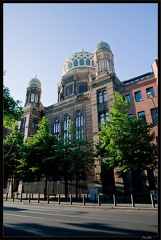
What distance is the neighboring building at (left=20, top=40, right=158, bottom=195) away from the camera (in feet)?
81.6

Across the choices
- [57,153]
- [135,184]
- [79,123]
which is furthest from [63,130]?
[135,184]

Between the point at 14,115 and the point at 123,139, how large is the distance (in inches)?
424

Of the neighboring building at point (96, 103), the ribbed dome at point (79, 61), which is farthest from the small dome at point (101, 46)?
the ribbed dome at point (79, 61)

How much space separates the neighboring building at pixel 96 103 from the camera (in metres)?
24.9

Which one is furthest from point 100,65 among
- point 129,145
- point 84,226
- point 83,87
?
point 84,226

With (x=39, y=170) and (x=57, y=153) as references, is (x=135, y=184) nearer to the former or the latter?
(x=57, y=153)

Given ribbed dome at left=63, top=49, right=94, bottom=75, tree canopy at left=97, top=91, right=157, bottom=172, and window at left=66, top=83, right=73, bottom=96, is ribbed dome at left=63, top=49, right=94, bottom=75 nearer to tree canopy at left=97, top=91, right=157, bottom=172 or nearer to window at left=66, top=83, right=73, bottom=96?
window at left=66, top=83, right=73, bottom=96

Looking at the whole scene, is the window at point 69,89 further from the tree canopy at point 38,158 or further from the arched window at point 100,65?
the tree canopy at point 38,158

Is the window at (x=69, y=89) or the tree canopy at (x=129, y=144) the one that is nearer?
the tree canopy at (x=129, y=144)

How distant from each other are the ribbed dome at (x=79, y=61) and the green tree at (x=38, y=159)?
34.3 meters

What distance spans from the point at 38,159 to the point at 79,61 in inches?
1530

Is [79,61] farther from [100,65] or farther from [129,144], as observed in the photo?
[129,144]

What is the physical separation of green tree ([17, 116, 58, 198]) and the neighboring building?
4917 mm

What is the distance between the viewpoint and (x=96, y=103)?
29.8 meters
